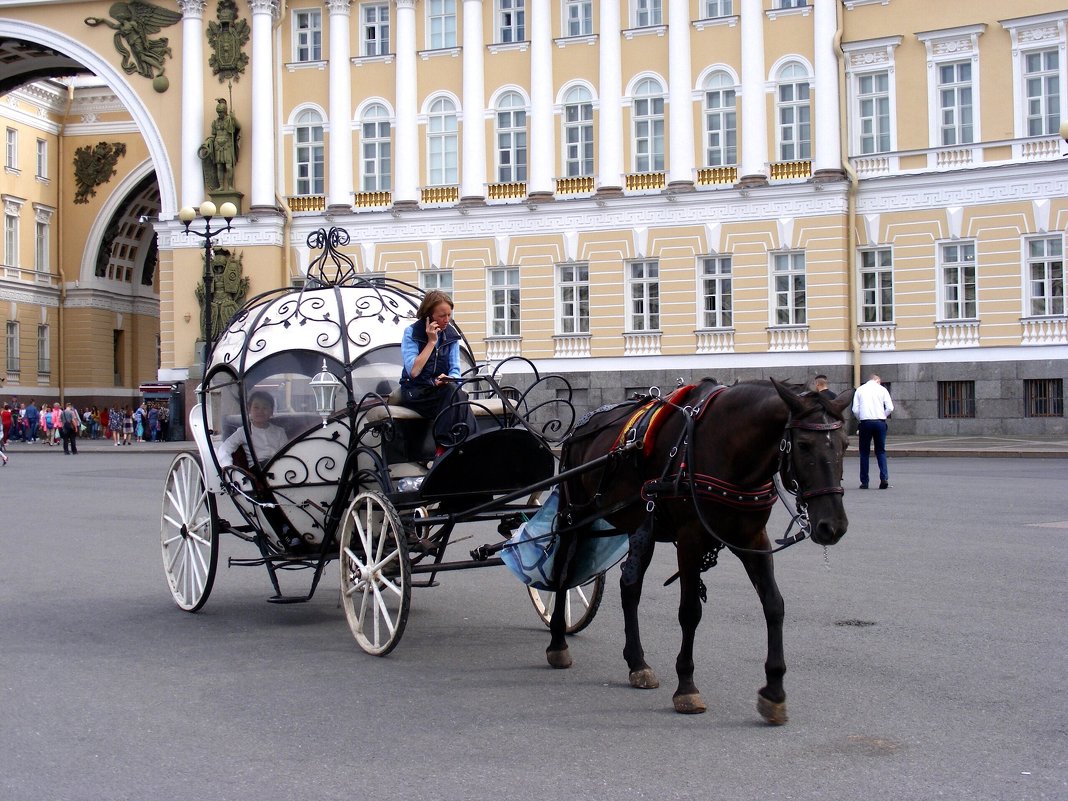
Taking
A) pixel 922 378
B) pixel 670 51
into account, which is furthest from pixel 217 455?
pixel 670 51

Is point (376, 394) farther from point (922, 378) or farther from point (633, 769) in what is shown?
point (922, 378)

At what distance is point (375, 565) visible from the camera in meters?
8.20

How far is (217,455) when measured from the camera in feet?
32.9

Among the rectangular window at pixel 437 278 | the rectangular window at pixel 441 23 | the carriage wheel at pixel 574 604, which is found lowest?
the carriage wheel at pixel 574 604

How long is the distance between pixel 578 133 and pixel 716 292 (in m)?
6.37

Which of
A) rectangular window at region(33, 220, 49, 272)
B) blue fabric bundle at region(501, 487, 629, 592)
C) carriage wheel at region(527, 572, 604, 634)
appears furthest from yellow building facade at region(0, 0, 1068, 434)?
blue fabric bundle at region(501, 487, 629, 592)

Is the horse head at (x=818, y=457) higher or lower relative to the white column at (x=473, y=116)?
lower

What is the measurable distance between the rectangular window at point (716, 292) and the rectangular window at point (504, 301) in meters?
5.72

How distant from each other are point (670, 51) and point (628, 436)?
32987 millimetres

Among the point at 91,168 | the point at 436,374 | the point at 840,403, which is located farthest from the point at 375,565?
the point at 91,168

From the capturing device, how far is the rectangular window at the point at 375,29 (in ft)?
138

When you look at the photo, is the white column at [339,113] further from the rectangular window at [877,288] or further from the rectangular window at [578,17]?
the rectangular window at [877,288]

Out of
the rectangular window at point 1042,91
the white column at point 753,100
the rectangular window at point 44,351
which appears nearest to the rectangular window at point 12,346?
the rectangular window at point 44,351

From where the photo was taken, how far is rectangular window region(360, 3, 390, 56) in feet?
138
